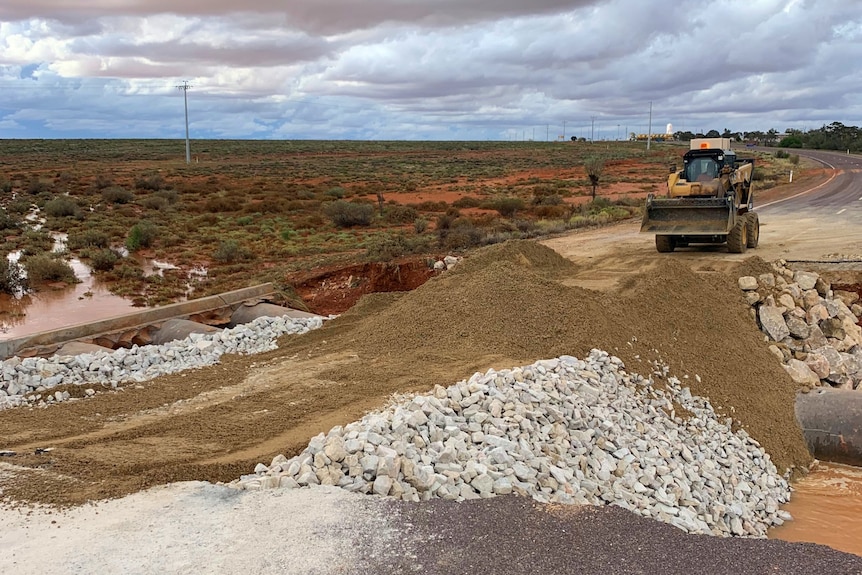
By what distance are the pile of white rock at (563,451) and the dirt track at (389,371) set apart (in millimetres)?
581

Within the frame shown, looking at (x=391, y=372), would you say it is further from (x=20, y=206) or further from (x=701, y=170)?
(x=20, y=206)

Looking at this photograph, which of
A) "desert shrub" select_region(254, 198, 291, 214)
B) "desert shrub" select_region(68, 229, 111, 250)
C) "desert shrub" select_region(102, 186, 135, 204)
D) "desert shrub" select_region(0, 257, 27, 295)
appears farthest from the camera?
"desert shrub" select_region(102, 186, 135, 204)

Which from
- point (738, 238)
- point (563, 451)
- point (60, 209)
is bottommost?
point (563, 451)

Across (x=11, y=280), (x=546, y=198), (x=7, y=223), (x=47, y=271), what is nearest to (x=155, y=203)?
(x=7, y=223)

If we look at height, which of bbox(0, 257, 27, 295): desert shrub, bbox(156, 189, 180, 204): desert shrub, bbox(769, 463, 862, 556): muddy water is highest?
bbox(156, 189, 180, 204): desert shrub

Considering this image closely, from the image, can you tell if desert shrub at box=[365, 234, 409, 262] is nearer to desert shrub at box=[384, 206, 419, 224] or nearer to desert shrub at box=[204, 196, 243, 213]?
desert shrub at box=[384, 206, 419, 224]

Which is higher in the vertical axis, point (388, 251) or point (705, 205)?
point (705, 205)

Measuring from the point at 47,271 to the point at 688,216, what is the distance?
1808 centimetres

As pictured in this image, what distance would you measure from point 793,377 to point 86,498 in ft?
37.7

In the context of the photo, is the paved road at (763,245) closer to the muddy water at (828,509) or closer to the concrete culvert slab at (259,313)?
the muddy water at (828,509)

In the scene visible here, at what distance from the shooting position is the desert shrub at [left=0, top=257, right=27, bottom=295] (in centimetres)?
2080

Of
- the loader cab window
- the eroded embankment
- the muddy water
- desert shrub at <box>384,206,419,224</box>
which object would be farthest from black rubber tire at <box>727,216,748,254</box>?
desert shrub at <box>384,206,419,224</box>

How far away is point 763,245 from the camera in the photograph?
19625mm

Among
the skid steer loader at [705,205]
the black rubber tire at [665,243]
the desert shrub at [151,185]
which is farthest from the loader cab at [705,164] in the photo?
the desert shrub at [151,185]
